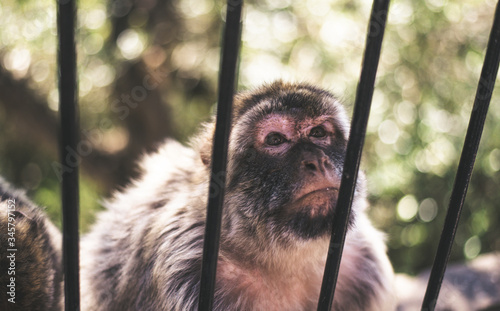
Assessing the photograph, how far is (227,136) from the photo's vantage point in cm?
115

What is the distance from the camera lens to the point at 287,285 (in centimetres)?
200

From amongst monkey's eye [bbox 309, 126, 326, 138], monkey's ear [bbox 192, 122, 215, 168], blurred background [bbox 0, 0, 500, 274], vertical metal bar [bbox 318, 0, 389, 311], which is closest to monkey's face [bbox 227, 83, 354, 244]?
monkey's eye [bbox 309, 126, 326, 138]

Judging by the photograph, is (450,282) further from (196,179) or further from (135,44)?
(135,44)

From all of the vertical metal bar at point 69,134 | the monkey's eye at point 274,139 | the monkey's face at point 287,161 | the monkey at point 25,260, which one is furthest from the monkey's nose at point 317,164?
the monkey at point 25,260

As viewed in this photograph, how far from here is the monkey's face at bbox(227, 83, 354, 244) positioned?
1.72m

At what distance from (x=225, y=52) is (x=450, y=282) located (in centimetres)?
225

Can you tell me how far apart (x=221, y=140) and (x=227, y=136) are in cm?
2

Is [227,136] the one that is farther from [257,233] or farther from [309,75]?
[309,75]

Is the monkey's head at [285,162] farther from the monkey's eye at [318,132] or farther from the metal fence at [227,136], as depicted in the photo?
the metal fence at [227,136]

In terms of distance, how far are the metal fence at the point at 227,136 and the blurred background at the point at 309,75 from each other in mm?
2458

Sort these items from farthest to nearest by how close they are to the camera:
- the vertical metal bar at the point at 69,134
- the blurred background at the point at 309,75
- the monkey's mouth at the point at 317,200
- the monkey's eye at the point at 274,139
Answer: the blurred background at the point at 309,75
the monkey's eye at the point at 274,139
the monkey's mouth at the point at 317,200
the vertical metal bar at the point at 69,134

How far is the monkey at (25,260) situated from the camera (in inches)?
68.5

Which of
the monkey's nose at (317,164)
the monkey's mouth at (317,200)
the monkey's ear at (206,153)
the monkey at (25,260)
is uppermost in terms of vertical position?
the monkey's nose at (317,164)

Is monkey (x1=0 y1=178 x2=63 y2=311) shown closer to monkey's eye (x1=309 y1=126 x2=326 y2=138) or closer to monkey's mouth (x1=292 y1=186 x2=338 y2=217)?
monkey's mouth (x1=292 y1=186 x2=338 y2=217)
